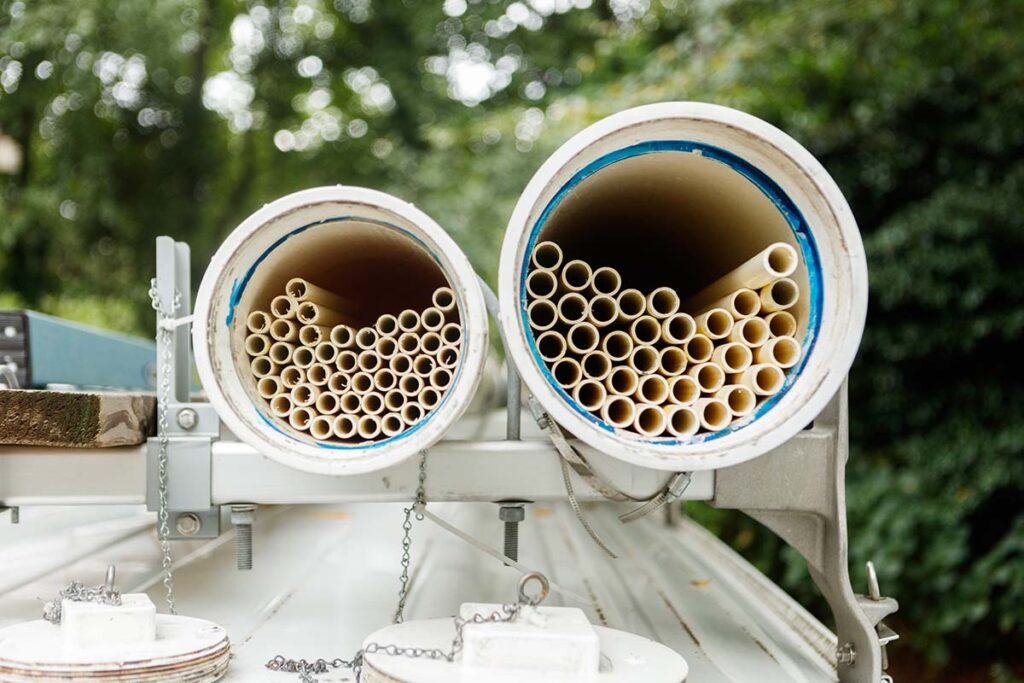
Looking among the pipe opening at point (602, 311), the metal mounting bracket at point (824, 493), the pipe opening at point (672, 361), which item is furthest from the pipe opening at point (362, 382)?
the metal mounting bracket at point (824, 493)

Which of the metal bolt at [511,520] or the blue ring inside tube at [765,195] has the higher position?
the blue ring inside tube at [765,195]

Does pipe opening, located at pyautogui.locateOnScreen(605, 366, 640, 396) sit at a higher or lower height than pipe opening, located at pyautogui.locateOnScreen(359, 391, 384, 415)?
higher

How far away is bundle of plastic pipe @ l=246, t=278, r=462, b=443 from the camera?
163cm

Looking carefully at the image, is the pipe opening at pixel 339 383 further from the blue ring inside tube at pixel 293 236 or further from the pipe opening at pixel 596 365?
the pipe opening at pixel 596 365

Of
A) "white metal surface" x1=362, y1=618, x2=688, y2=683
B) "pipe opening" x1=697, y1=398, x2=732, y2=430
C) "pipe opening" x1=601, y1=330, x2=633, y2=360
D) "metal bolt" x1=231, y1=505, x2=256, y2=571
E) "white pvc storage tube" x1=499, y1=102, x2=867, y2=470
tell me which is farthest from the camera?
"metal bolt" x1=231, y1=505, x2=256, y2=571

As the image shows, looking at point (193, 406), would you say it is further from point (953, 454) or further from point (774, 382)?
point (953, 454)

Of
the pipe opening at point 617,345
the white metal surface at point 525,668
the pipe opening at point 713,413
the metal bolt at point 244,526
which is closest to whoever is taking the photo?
the white metal surface at point 525,668

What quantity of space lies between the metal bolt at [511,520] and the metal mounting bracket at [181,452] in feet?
1.86

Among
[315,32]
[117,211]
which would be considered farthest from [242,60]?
[117,211]

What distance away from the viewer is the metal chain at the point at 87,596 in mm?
1409

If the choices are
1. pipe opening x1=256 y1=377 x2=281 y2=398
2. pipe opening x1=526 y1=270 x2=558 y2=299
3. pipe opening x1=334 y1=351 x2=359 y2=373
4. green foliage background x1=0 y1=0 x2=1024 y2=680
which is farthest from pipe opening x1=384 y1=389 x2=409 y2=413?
green foliage background x1=0 y1=0 x2=1024 y2=680

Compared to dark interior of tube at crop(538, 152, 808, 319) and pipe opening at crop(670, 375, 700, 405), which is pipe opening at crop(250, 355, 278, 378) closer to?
dark interior of tube at crop(538, 152, 808, 319)

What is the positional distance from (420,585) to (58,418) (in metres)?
1.06

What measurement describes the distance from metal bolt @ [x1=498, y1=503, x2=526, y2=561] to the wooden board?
76 centimetres
